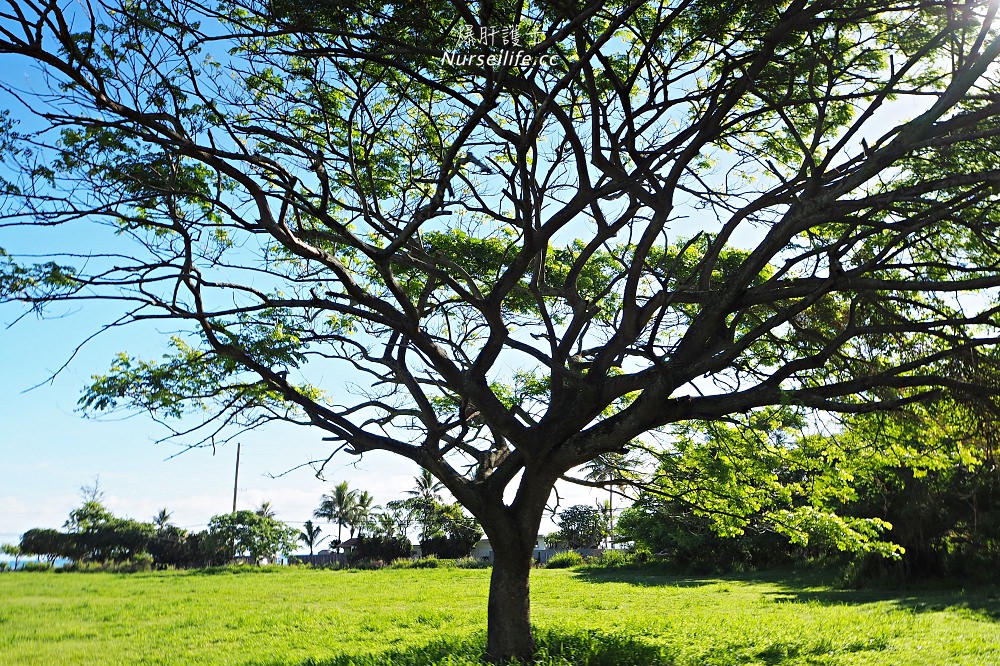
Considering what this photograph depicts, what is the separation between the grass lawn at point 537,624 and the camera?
9688mm

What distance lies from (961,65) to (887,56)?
109cm

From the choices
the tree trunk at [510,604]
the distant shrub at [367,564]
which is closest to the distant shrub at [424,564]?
the distant shrub at [367,564]

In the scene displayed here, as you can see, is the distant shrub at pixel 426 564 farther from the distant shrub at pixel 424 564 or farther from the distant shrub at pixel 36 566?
the distant shrub at pixel 36 566

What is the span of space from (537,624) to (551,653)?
3.55 metres

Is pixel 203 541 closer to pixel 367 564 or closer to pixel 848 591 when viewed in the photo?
pixel 367 564

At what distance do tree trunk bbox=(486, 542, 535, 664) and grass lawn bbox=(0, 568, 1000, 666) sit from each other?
0.33 m

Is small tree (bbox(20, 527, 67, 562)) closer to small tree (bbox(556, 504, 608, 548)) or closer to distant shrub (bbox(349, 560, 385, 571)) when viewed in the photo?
distant shrub (bbox(349, 560, 385, 571))

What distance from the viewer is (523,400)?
37.8 feet

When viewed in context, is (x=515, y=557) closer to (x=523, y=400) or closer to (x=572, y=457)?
(x=572, y=457)

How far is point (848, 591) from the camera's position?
18.9 metres

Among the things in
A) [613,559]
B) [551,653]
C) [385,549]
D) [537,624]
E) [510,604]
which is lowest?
[613,559]

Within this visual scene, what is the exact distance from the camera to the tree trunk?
29.0 feet

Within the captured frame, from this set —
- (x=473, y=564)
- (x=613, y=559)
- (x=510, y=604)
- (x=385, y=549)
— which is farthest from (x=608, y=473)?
(x=385, y=549)

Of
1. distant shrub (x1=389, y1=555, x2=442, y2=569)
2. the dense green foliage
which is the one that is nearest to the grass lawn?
the dense green foliage
